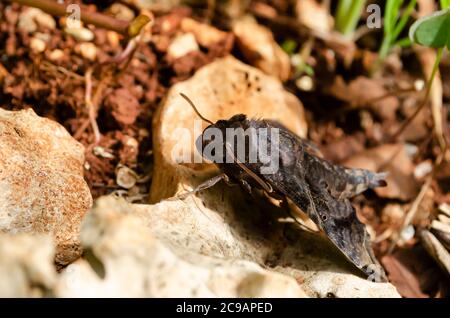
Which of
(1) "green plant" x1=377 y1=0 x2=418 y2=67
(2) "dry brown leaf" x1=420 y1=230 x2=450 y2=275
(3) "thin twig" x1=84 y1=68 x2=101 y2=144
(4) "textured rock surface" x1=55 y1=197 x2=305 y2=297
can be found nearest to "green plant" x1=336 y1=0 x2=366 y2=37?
(1) "green plant" x1=377 y1=0 x2=418 y2=67

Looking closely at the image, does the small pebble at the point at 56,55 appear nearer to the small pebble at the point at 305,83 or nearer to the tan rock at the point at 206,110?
the tan rock at the point at 206,110

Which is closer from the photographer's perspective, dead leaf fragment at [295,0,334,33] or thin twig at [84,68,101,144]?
thin twig at [84,68,101,144]

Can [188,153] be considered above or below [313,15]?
below

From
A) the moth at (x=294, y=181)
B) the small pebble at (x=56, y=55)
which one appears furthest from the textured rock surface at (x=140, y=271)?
the small pebble at (x=56, y=55)

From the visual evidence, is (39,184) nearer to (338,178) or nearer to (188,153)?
(188,153)

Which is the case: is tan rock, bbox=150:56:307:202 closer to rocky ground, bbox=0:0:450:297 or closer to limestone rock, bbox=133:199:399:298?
rocky ground, bbox=0:0:450:297

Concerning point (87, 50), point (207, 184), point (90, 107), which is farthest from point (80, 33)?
point (207, 184)
